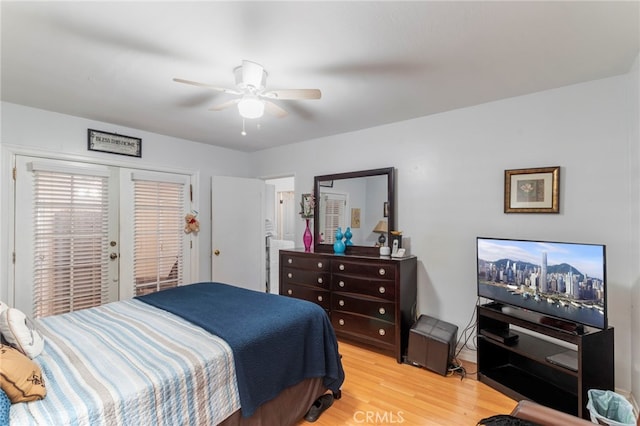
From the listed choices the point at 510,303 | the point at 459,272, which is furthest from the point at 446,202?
the point at 510,303

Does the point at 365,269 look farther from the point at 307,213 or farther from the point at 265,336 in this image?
the point at 265,336

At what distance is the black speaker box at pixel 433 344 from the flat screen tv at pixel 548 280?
0.49 m

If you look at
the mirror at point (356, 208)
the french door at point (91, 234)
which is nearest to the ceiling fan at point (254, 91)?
the mirror at point (356, 208)

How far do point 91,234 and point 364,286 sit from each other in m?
2.93

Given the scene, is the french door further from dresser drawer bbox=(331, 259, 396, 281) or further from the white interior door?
dresser drawer bbox=(331, 259, 396, 281)

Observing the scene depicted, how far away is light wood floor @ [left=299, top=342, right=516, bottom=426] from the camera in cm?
204

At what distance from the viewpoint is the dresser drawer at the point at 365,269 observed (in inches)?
114

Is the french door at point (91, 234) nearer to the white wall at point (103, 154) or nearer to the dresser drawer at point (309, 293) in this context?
the white wall at point (103, 154)

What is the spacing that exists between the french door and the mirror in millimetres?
1827

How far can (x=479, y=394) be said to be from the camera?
2.32m

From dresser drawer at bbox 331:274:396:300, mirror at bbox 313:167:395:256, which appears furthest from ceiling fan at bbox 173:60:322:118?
dresser drawer at bbox 331:274:396:300

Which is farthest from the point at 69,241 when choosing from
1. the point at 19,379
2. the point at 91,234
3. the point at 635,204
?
the point at 635,204

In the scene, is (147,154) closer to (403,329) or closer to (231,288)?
(231,288)

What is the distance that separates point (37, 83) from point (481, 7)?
10.2 ft
